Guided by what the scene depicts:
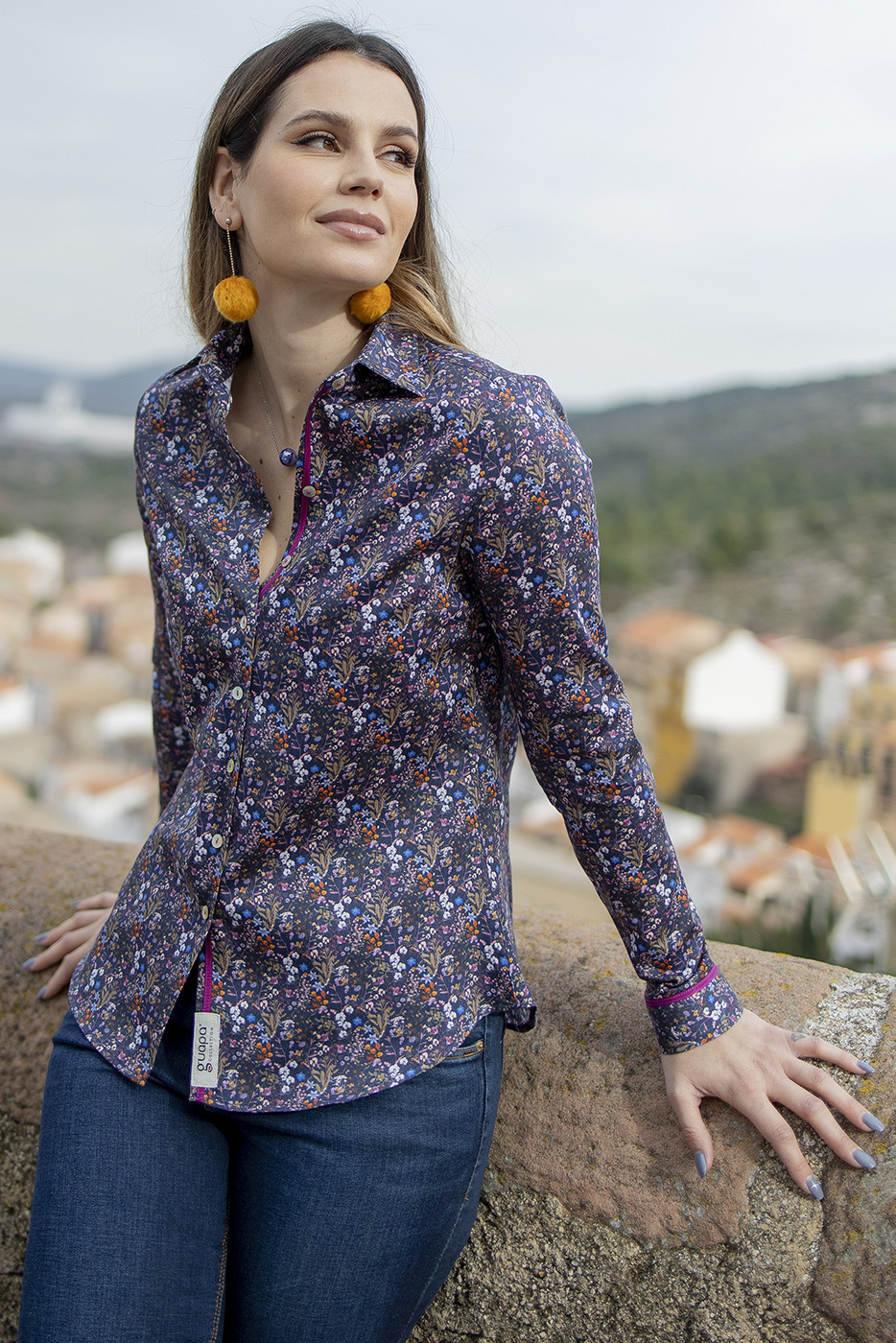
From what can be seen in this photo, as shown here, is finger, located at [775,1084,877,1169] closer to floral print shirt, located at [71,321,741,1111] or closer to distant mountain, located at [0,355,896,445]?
floral print shirt, located at [71,321,741,1111]

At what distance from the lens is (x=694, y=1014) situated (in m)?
1.12

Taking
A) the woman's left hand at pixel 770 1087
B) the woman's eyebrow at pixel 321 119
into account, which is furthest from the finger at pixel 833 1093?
the woman's eyebrow at pixel 321 119

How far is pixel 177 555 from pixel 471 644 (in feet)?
1.08

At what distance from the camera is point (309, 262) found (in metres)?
1.15

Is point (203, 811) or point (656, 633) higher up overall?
point (203, 811)

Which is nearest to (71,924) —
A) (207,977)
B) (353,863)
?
(207,977)

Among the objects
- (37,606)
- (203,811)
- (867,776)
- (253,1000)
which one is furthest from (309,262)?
(37,606)

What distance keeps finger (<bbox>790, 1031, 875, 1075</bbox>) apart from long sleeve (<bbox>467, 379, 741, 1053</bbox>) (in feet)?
0.20

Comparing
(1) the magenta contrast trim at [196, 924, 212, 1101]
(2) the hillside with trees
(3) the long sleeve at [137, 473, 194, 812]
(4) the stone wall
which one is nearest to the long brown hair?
(3) the long sleeve at [137, 473, 194, 812]

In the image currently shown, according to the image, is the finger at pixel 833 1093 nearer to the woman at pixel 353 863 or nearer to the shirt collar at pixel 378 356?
the woman at pixel 353 863

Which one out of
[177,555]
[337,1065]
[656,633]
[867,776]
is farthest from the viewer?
[656,633]

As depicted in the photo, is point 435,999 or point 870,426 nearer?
point 435,999

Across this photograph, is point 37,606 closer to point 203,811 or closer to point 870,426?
point 870,426

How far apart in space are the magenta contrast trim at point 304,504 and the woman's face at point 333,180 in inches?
5.5
